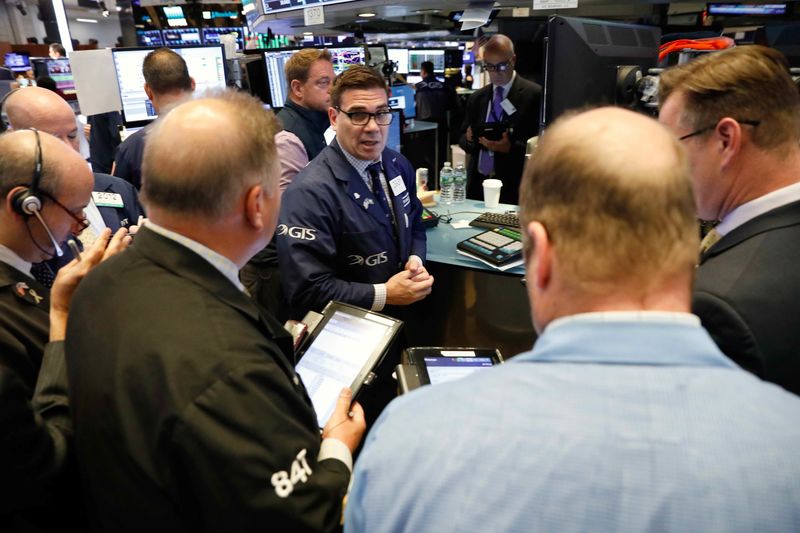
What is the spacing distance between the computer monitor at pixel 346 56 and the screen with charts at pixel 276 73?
316 mm

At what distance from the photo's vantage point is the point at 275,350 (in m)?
0.97

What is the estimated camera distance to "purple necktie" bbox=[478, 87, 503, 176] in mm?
3766

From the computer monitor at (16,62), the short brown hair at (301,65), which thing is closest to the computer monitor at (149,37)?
the computer monitor at (16,62)

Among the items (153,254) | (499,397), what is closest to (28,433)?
(153,254)

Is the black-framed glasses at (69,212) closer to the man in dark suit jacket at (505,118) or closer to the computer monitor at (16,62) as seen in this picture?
the man in dark suit jacket at (505,118)

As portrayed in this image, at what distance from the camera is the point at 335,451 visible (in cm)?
105

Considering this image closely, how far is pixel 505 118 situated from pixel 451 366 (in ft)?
9.41

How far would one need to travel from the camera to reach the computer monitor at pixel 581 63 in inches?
66.5

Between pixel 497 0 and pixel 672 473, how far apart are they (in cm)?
303

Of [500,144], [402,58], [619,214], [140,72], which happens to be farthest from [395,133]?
[402,58]

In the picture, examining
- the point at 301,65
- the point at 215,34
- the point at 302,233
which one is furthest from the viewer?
the point at 215,34

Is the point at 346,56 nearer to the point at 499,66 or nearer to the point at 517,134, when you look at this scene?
the point at 499,66

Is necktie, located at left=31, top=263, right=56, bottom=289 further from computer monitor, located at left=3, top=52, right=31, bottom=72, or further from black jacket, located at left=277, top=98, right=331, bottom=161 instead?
computer monitor, located at left=3, top=52, right=31, bottom=72

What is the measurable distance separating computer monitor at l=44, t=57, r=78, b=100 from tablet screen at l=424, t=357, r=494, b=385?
615 cm
